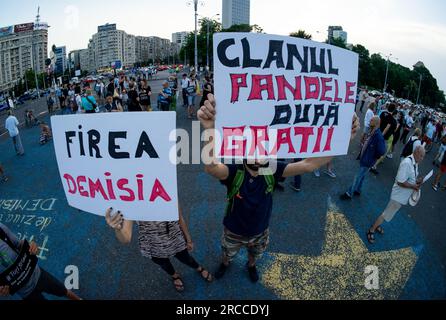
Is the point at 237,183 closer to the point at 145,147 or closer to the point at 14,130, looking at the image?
the point at 145,147

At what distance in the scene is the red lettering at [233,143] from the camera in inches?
93.5

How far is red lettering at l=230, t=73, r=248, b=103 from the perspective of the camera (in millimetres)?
2312

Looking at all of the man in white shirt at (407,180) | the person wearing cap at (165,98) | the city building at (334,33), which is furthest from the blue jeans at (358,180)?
the city building at (334,33)

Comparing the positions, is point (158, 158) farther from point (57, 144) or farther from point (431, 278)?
point (431, 278)

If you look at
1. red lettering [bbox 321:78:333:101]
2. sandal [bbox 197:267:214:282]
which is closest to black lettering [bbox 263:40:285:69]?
red lettering [bbox 321:78:333:101]

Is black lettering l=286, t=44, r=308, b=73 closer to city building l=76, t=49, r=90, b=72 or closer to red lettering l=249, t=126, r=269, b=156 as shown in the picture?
red lettering l=249, t=126, r=269, b=156

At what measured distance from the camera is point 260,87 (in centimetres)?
239

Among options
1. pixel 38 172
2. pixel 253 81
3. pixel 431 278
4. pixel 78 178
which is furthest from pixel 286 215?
pixel 38 172

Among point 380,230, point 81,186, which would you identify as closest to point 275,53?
point 81,186

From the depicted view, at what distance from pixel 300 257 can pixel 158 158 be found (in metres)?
3.21

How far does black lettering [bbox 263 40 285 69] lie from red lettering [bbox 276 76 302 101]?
140 mm

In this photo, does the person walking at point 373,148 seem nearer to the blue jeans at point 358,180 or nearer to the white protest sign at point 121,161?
the blue jeans at point 358,180

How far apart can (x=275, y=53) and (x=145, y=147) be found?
4.56 ft

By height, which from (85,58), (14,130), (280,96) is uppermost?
(85,58)
